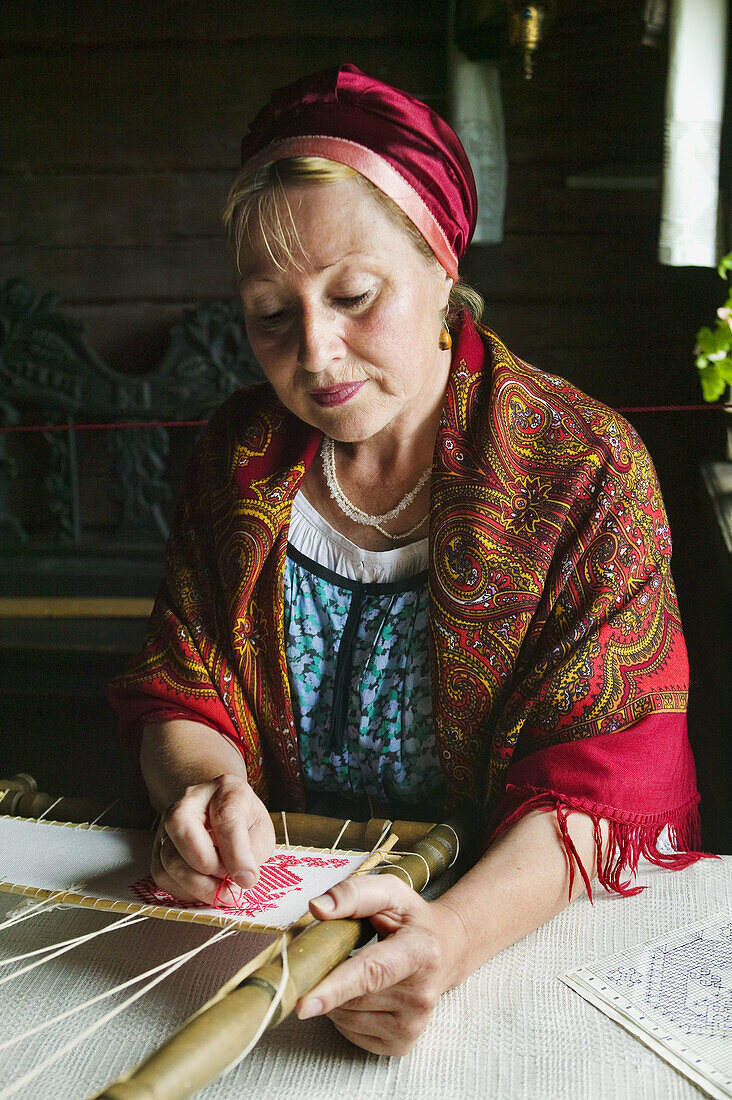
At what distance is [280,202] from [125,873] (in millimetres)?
686

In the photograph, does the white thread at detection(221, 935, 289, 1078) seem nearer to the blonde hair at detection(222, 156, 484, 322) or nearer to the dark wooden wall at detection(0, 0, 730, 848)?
the blonde hair at detection(222, 156, 484, 322)

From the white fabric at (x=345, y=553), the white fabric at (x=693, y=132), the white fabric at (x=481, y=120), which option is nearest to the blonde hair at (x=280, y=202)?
the white fabric at (x=345, y=553)

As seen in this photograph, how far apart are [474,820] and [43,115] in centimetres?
264

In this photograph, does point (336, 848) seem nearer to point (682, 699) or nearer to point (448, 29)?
point (682, 699)

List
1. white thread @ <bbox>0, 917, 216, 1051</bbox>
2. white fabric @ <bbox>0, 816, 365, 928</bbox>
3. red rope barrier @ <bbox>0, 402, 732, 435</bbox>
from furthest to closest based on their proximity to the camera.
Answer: red rope barrier @ <bbox>0, 402, 732, 435</bbox> < white fabric @ <bbox>0, 816, 365, 928</bbox> < white thread @ <bbox>0, 917, 216, 1051</bbox>

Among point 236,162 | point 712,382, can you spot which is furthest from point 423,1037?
point 236,162

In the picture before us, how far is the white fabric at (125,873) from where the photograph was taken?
78cm

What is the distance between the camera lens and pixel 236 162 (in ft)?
9.01

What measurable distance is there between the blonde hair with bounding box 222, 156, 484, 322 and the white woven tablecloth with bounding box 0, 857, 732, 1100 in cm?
67

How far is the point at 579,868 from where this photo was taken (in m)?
0.87

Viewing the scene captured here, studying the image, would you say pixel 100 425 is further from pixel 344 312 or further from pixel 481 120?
pixel 344 312

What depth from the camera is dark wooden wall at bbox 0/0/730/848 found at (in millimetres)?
2525

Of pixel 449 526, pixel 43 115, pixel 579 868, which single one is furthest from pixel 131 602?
pixel 579 868

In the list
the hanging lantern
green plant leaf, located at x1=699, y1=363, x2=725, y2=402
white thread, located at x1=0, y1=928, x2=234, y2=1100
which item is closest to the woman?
white thread, located at x1=0, y1=928, x2=234, y2=1100
